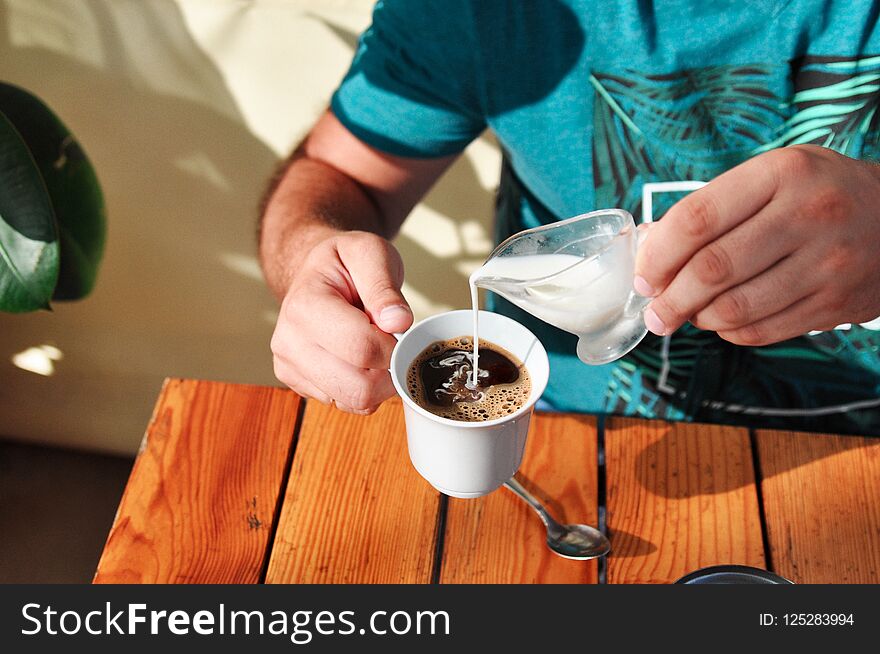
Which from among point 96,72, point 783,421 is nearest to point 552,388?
point 783,421

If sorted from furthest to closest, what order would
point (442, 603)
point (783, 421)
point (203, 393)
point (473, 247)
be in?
1. point (473, 247)
2. point (783, 421)
3. point (203, 393)
4. point (442, 603)

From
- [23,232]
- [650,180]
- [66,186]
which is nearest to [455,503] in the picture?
[650,180]

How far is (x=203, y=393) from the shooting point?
50.5 inches

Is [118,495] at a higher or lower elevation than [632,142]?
lower

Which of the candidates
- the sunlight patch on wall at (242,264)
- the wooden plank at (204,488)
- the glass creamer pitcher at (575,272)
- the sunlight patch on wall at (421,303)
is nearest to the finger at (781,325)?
the glass creamer pitcher at (575,272)

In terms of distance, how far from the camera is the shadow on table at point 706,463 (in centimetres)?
117

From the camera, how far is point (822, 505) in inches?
45.1

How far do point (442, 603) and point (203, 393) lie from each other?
1.55 feet

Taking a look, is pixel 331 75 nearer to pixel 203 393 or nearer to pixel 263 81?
pixel 263 81

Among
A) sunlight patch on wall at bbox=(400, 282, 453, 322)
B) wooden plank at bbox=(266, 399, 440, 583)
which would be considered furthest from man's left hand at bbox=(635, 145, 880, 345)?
sunlight patch on wall at bbox=(400, 282, 453, 322)

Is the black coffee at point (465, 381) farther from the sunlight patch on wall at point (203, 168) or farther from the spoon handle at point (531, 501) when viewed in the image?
the sunlight patch on wall at point (203, 168)

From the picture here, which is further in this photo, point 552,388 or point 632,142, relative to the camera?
point 552,388

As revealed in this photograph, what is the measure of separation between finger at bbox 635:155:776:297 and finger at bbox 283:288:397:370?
1.01 ft

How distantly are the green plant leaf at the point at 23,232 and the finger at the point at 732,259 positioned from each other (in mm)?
1170
